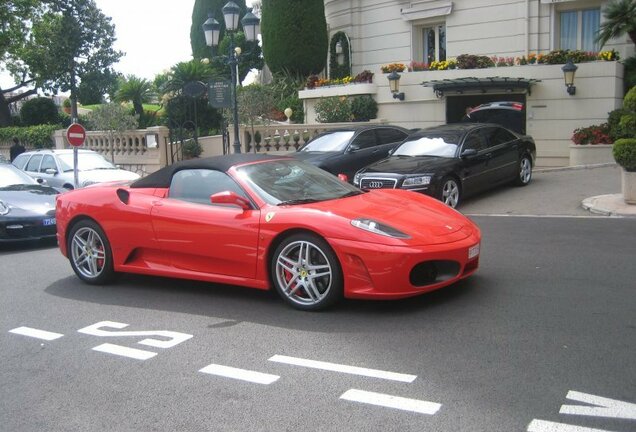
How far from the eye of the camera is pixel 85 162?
1650 cm

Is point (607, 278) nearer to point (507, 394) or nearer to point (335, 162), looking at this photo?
point (507, 394)

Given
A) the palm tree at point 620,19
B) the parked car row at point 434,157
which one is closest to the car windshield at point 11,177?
the parked car row at point 434,157

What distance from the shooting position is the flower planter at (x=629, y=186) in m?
11.0

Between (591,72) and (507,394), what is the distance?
53.2 ft

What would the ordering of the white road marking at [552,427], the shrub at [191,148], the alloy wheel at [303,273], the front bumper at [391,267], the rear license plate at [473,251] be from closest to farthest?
the white road marking at [552,427] → the front bumper at [391,267] → the alloy wheel at [303,273] → the rear license plate at [473,251] → the shrub at [191,148]

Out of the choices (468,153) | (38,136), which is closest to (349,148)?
(468,153)

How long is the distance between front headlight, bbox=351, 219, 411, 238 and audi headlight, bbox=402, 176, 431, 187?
18.8ft

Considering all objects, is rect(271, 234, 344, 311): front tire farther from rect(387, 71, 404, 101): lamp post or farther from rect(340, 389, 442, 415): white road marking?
rect(387, 71, 404, 101): lamp post

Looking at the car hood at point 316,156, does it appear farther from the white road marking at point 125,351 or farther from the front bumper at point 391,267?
the white road marking at point 125,351

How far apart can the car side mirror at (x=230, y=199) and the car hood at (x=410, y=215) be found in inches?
25.6

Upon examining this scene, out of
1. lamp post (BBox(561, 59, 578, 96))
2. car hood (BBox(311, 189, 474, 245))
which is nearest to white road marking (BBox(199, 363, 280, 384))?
car hood (BBox(311, 189, 474, 245))

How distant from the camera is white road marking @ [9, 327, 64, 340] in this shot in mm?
5820

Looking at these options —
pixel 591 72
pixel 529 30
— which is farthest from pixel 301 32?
pixel 591 72

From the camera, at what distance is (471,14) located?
22.0m
